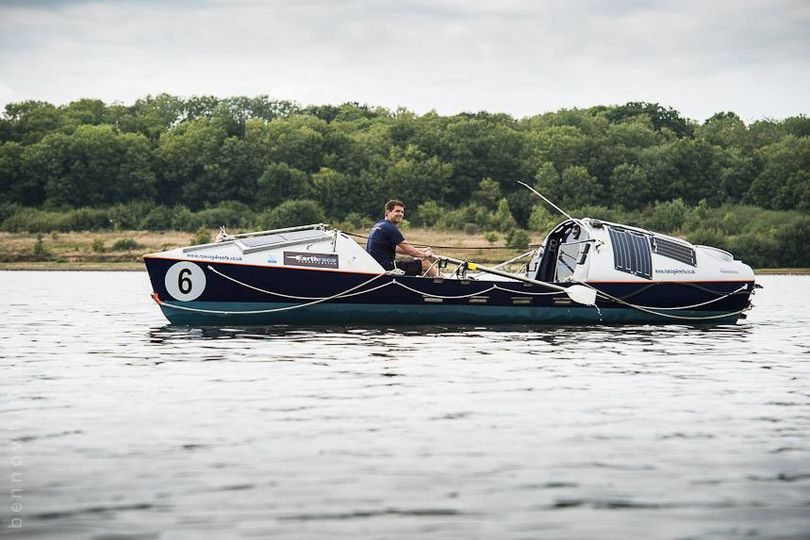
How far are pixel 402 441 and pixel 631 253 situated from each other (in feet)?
42.4

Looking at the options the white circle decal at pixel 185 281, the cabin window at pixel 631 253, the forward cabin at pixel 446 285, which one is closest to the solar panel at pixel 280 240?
the forward cabin at pixel 446 285

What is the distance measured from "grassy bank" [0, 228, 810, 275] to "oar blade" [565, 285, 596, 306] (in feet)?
121

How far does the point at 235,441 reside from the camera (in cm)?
893

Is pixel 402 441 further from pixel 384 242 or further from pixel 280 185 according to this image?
pixel 280 185

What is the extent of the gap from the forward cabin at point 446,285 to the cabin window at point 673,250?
0.06ft

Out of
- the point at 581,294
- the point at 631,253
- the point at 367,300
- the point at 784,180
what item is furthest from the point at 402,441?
the point at 784,180

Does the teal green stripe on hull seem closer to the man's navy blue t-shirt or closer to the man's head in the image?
the man's navy blue t-shirt

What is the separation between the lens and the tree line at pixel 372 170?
87875 mm

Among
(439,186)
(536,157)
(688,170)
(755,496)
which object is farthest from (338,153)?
(755,496)

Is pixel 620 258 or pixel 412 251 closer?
pixel 412 251

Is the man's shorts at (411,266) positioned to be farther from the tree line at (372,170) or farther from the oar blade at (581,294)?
the tree line at (372,170)

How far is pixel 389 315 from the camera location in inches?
784

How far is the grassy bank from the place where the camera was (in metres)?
62.8

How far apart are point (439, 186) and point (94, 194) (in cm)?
2760
